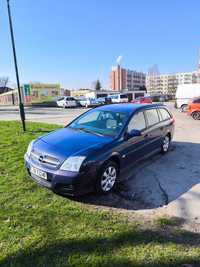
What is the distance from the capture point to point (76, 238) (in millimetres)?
2961

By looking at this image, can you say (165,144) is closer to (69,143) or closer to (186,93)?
(69,143)

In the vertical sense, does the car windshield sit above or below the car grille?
above

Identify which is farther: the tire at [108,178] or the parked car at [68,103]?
the parked car at [68,103]

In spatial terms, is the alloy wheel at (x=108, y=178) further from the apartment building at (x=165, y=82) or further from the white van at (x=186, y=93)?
the apartment building at (x=165, y=82)

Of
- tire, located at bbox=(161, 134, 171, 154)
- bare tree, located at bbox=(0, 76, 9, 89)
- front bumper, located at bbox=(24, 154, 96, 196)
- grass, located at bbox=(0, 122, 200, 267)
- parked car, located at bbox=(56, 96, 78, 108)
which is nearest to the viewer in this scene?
grass, located at bbox=(0, 122, 200, 267)

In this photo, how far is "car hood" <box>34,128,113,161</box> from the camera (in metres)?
3.93

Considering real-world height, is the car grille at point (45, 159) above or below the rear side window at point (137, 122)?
below

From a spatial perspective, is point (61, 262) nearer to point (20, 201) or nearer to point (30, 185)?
point (20, 201)

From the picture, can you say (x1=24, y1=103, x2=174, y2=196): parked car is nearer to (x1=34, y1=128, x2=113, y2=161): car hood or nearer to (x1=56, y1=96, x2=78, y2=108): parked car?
(x1=34, y1=128, x2=113, y2=161): car hood

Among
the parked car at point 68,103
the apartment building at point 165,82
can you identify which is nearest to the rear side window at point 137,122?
the parked car at point 68,103

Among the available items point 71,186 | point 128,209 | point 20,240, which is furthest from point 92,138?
point 20,240

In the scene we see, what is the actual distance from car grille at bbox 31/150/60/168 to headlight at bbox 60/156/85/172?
13 cm

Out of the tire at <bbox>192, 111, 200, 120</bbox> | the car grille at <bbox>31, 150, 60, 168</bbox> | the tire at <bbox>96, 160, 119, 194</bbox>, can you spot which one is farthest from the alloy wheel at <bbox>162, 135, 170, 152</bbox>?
the tire at <bbox>192, 111, 200, 120</bbox>

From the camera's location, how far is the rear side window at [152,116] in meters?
5.82
